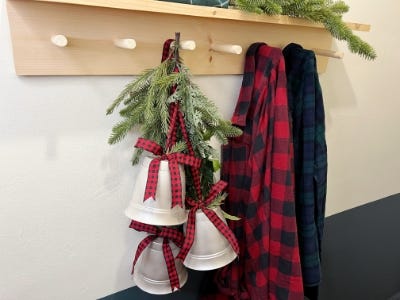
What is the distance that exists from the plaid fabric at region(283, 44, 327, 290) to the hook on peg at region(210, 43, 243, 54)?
0.19 metres

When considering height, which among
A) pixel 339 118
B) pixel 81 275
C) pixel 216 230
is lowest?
pixel 81 275

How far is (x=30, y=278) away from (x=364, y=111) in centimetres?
113

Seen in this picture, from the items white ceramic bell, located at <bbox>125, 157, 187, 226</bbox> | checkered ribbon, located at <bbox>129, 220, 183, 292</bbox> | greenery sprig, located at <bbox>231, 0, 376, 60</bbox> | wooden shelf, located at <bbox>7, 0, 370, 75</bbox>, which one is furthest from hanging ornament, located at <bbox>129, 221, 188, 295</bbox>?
greenery sprig, located at <bbox>231, 0, 376, 60</bbox>

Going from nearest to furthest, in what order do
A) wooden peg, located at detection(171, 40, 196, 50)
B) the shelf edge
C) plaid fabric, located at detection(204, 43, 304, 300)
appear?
the shelf edge < wooden peg, located at detection(171, 40, 196, 50) < plaid fabric, located at detection(204, 43, 304, 300)

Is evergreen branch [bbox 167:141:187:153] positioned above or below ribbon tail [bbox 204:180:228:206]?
above

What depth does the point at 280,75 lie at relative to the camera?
0.71 m

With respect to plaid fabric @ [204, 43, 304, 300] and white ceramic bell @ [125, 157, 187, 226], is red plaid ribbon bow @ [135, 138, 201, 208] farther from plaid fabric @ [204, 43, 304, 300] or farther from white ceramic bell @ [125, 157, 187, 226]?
plaid fabric @ [204, 43, 304, 300]

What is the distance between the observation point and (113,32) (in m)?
0.58

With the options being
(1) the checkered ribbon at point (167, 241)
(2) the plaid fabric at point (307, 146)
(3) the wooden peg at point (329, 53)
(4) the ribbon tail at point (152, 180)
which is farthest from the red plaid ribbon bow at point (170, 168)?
(3) the wooden peg at point (329, 53)

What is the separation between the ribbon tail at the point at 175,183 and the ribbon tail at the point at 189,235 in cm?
8

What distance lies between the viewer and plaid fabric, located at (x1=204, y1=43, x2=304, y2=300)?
2.32 ft

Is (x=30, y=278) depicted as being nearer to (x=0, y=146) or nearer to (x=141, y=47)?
(x=0, y=146)

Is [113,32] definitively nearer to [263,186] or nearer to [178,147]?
[178,147]

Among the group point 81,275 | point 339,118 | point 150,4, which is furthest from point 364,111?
point 81,275
